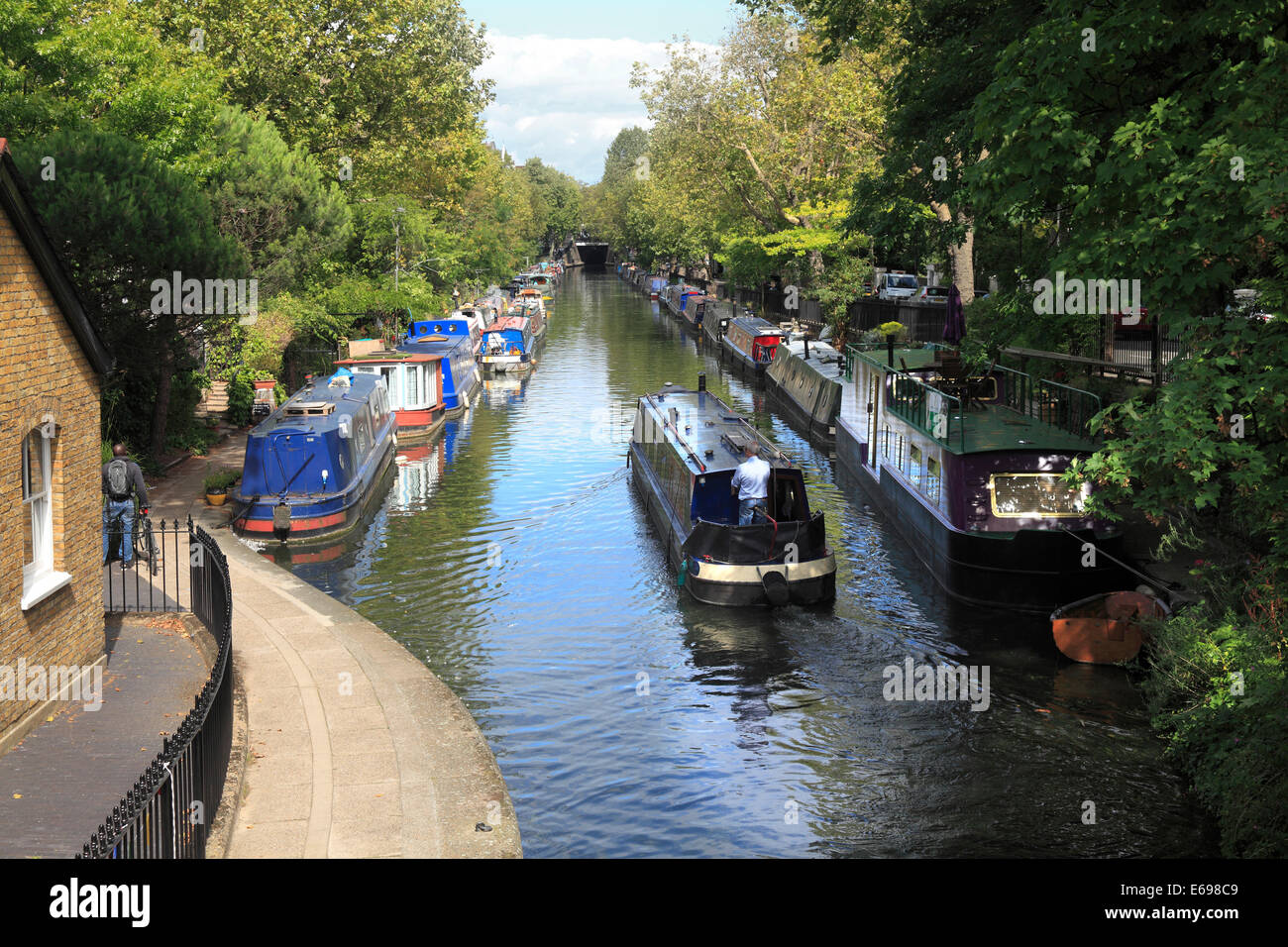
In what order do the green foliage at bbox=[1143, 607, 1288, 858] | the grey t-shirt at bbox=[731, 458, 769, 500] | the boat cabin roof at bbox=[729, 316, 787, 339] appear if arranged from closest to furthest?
1. the green foliage at bbox=[1143, 607, 1288, 858]
2. the grey t-shirt at bbox=[731, 458, 769, 500]
3. the boat cabin roof at bbox=[729, 316, 787, 339]

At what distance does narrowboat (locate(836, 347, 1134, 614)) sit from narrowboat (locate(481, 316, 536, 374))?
3227cm

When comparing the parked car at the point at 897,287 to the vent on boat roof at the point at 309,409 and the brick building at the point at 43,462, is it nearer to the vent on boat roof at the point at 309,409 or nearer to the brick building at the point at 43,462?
the vent on boat roof at the point at 309,409

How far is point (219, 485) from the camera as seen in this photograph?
2606 centimetres

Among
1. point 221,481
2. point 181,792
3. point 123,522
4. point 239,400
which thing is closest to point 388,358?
point 239,400

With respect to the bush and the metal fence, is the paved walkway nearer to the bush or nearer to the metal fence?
the metal fence

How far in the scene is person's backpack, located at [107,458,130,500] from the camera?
64.3 ft

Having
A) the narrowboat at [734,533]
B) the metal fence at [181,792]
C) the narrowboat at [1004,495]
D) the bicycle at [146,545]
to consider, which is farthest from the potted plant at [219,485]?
the narrowboat at [1004,495]

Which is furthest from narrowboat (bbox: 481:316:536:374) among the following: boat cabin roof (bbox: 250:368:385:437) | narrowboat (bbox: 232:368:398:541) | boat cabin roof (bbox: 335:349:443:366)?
narrowboat (bbox: 232:368:398:541)

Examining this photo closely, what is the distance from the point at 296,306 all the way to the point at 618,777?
26835 millimetres

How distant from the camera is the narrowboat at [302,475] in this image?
24812 mm

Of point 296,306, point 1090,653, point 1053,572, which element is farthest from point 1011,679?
point 296,306

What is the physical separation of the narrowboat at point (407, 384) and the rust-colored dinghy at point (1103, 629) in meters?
23.5

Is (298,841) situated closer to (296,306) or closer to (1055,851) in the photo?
(1055,851)

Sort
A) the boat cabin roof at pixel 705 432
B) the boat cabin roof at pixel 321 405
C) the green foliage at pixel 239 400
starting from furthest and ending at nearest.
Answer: the green foliage at pixel 239 400
the boat cabin roof at pixel 321 405
the boat cabin roof at pixel 705 432
